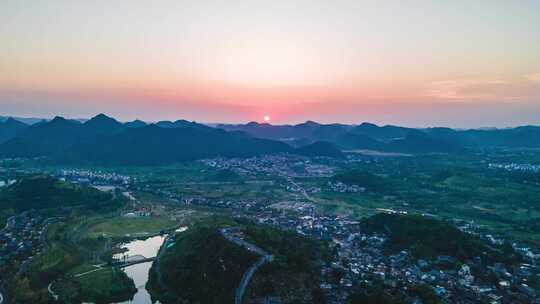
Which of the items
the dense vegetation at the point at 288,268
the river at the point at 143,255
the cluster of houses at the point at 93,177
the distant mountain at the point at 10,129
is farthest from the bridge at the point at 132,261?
the distant mountain at the point at 10,129

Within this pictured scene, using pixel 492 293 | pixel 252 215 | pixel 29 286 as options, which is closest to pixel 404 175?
pixel 252 215

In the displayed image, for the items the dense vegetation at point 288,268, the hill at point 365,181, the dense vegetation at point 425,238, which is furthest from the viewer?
the hill at point 365,181

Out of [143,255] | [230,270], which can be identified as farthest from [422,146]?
[230,270]

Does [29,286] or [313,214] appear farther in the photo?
[313,214]

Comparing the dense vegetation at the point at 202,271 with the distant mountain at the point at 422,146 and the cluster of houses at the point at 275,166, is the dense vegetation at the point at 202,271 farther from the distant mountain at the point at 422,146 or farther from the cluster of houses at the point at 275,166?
the distant mountain at the point at 422,146

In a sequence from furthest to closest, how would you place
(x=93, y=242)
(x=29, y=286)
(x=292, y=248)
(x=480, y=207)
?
1. (x=480, y=207)
2. (x=93, y=242)
3. (x=292, y=248)
4. (x=29, y=286)

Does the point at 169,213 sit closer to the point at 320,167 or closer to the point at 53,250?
the point at 53,250

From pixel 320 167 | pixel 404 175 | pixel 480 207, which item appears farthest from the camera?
pixel 320 167

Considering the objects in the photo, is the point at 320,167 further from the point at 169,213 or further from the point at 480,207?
the point at 169,213
